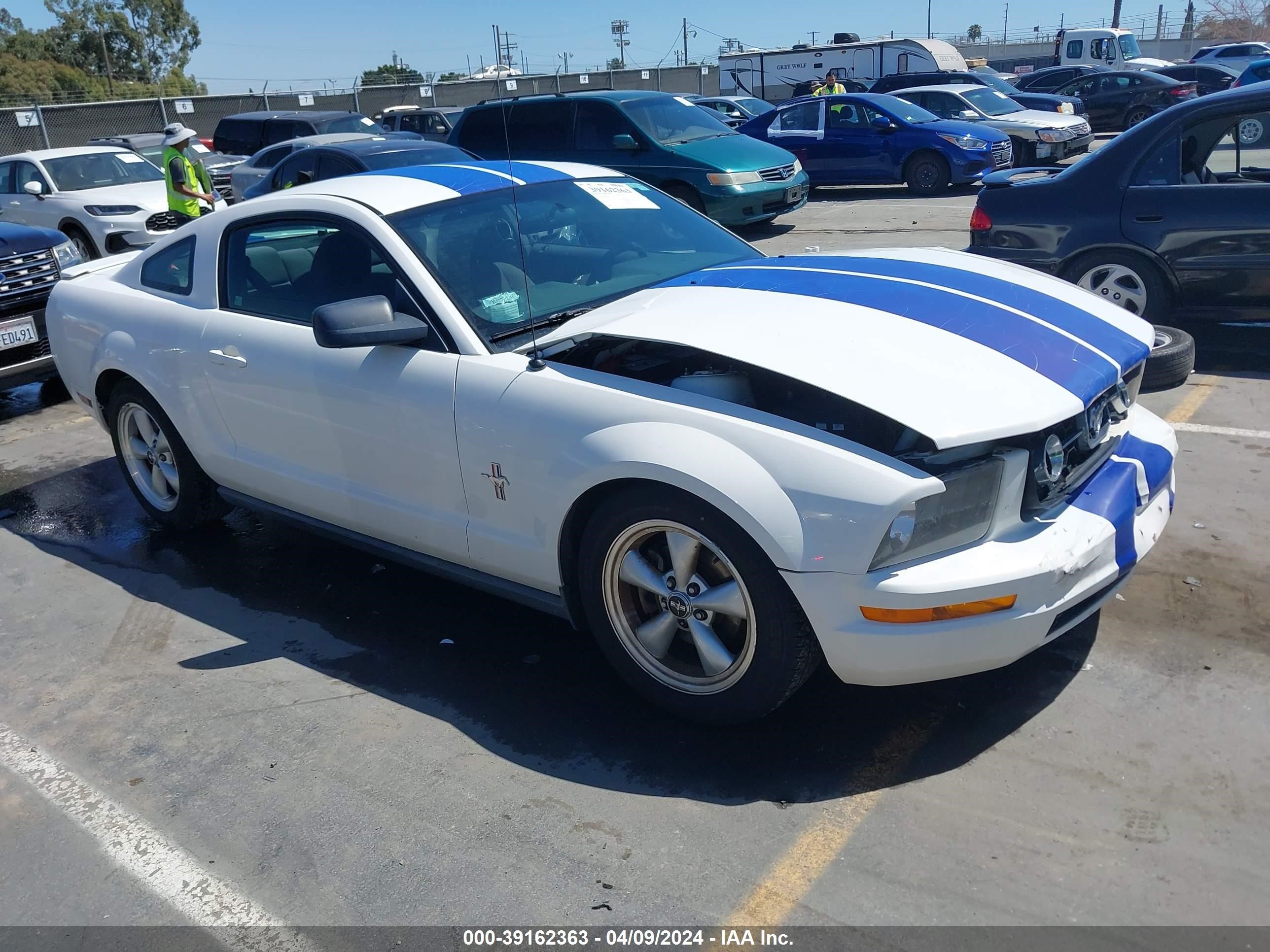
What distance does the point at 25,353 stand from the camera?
7.76 metres

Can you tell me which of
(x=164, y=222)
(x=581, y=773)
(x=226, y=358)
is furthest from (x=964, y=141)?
(x=581, y=773)

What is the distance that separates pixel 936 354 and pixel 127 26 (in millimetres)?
82288

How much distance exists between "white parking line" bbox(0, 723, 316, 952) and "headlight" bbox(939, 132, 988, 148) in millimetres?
14960

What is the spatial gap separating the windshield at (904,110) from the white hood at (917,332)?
1345 centimetres

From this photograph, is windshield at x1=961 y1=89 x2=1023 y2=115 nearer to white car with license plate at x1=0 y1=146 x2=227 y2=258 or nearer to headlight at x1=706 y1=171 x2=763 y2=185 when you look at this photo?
headlight at x1=706 y1=171 x2=763 y2=185

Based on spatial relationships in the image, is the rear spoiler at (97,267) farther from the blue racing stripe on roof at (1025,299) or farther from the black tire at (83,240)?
the black tire at (83,240)

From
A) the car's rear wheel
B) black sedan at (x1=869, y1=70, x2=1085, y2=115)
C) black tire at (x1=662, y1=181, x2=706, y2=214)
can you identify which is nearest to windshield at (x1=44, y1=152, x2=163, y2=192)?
black tire at (x1=662, y1=181, x2=706, y2=214)

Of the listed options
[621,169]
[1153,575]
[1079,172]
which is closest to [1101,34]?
[621,169]

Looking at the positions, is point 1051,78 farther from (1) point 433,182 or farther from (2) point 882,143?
(1) point 433,182

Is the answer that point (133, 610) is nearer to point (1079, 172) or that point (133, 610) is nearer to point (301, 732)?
point (301, 732)

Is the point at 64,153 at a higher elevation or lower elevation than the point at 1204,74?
higher

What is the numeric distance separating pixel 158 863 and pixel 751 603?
1.83 m

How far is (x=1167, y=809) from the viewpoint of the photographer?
113 inches

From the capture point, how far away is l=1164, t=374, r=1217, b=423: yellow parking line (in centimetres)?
585
